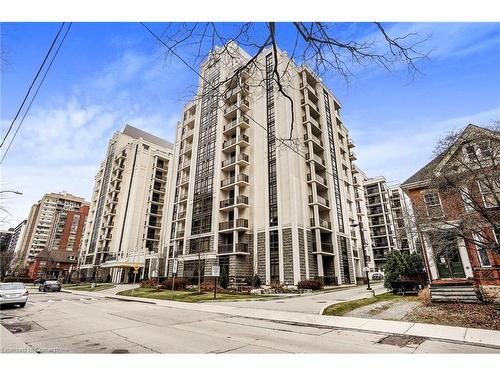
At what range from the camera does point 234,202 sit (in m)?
32.6

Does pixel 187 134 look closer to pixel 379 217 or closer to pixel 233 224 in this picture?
pixel 233 224

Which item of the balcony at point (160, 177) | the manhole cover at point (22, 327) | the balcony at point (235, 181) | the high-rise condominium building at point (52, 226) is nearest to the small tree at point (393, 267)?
the balcony at point (235, 181)

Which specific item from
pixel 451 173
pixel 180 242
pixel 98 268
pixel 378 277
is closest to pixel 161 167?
pixel 98 268

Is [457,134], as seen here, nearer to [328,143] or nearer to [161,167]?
[328,143]

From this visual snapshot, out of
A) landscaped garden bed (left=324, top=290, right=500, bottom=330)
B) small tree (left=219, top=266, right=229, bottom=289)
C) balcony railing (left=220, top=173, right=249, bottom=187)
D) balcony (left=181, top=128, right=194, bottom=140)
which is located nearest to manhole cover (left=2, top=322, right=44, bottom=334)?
landscaped garden bed (left=324, top=290, right=500, bottom=330)

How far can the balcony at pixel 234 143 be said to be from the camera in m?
35.2

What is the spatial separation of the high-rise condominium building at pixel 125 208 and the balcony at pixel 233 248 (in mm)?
23416

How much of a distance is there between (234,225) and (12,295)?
1978 cm

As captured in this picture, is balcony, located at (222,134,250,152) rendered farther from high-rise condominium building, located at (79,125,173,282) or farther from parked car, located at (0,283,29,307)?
parked car, located at (0,283,29,307)

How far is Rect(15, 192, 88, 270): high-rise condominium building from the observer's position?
10512 cm

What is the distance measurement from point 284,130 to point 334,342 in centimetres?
2783

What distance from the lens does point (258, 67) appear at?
5.22m

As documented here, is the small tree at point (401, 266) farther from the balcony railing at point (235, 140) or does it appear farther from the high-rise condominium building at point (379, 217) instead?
the high-rise condominium building at point (379, 217)

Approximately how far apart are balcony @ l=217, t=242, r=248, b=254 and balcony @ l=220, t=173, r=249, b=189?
7218 mm
